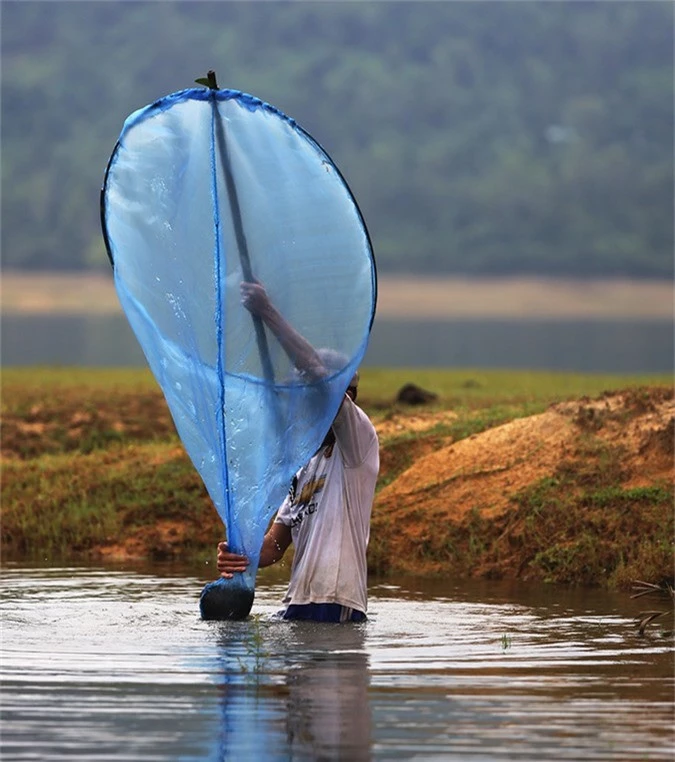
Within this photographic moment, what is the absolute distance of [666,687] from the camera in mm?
9406

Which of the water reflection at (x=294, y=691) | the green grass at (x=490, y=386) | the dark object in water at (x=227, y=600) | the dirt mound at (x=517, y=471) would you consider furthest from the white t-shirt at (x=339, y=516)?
the green grass at (x=490, y=386)

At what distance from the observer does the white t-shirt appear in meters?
10.2

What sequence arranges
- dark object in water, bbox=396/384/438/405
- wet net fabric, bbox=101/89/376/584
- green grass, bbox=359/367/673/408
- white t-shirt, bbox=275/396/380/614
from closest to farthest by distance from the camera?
white t-shirt, bbox=275/396/380/614
wet net fabric, bbox=101/89/376/584
dark object in water, bbox=396/384/438/405
green grass, bbox=359/367/673/408

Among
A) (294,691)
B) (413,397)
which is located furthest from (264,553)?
(413,397)

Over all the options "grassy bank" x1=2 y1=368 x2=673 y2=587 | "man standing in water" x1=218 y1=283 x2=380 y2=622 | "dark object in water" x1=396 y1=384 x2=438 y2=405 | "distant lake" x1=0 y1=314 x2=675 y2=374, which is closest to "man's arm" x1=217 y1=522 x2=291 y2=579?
"man standing in water" x1=218 y1=283 x2=380 y2=622

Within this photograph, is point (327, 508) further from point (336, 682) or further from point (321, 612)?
point (336, 682)

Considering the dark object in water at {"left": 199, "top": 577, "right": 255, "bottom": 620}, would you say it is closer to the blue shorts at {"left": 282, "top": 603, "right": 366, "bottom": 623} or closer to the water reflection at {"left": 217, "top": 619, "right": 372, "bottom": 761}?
the water reflection at {"left": 217, "top": 619, "right": 372, "bottom": 761}

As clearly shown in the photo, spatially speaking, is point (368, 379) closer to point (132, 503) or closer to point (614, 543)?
point (132, 503)

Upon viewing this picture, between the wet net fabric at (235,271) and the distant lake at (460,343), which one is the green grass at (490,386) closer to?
the wet net fabric at (235,271)

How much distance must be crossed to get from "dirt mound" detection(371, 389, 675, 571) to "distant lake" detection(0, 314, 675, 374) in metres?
61.7

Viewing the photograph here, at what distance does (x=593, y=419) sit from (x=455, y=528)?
1817mm

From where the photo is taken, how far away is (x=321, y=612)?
34.6 ft

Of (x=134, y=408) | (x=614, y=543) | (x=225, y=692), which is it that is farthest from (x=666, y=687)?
(x=134, y=408)

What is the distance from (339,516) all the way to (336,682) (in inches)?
43.9
